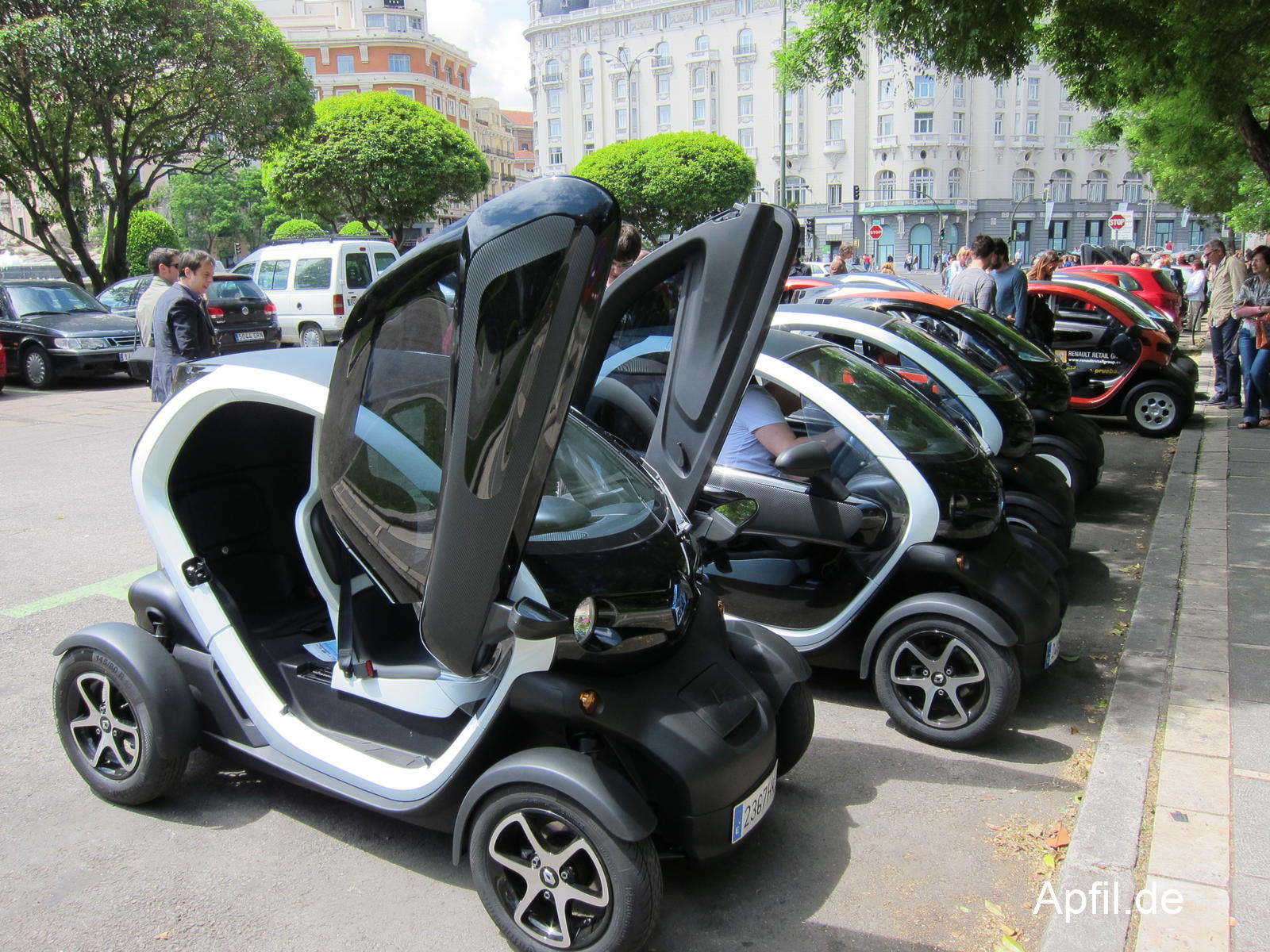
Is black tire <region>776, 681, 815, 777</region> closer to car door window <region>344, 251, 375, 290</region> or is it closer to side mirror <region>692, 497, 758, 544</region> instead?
side mirror <region>692, 497, 758, 544</region>

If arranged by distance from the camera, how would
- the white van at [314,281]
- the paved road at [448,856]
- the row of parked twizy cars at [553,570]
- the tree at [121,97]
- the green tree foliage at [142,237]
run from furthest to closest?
the green tree foliage at [142,237], the tree at [121,97], the white van at [314,281], the paved road at [448,856], the row of parked twizy cars at [553,570]

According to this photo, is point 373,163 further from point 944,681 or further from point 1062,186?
point 1062,186

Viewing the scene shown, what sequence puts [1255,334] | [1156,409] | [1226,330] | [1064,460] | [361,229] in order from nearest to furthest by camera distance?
[1064,460]
[1255,334]
[1156,409]
[1226,330]
[361,229]

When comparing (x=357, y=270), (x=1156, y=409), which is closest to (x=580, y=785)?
(x=1156, y=409)

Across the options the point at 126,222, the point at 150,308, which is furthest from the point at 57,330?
the point at 126,222

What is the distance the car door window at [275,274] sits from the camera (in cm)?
1859

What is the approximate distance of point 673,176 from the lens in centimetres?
5544

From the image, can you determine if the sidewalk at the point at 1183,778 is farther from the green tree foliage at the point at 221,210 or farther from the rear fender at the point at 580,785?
the green tree foliage at the point at 221,210

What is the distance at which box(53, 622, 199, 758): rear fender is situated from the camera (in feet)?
11.0

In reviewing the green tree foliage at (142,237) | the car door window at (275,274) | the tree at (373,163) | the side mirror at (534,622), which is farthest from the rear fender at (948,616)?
the tree at (373,163)

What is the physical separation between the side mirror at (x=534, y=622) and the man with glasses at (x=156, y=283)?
7.06 meters

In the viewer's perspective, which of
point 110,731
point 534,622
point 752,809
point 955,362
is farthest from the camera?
point 955,362

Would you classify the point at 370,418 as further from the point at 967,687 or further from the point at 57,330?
the point at 57,330

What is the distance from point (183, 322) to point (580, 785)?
260 inches
